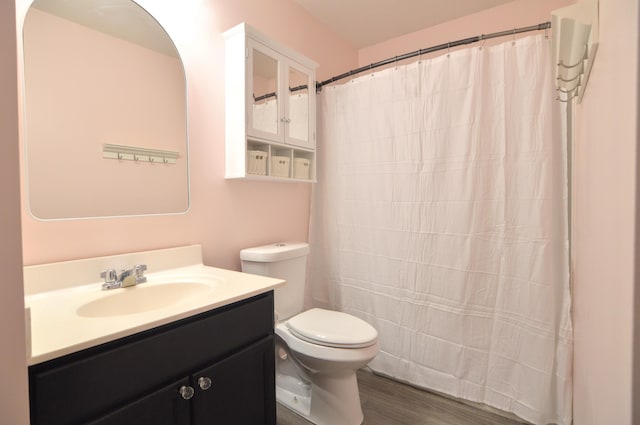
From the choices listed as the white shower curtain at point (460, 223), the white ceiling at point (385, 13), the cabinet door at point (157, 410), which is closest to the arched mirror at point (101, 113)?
the cabinet door at point (157, 410)

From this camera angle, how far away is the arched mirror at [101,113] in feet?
3.55

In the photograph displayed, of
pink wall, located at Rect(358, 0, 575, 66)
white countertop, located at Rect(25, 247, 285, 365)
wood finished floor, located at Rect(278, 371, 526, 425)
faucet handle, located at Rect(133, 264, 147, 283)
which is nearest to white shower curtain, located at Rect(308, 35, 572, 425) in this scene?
wood finished floor, located at Rect(278, 371, 526, 425)

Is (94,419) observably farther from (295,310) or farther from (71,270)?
(295,310)

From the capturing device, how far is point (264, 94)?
→ 168cm

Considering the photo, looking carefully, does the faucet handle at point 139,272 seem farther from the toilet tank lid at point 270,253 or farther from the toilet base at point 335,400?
the toilet base at point 335,400

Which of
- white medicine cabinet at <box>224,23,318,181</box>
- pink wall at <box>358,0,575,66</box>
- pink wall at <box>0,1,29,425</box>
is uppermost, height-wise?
pink wall at <box>358,0,575,66</box>

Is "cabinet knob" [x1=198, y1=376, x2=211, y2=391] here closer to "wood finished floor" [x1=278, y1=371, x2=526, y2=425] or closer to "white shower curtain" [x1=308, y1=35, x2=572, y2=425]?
"wood finished floor" [x1=278, y1=371, x2=526, y2=425]

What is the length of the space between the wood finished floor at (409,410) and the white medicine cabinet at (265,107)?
4.32 ft

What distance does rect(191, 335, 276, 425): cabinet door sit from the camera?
0.94m

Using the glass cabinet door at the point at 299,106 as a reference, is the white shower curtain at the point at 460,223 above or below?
below

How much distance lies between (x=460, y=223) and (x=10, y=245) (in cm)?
174

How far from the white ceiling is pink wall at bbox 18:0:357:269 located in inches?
7.5

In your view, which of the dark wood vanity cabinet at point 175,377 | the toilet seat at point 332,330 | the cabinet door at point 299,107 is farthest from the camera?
the cabinet door at point 299,107

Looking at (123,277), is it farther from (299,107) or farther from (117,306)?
(299,107)
